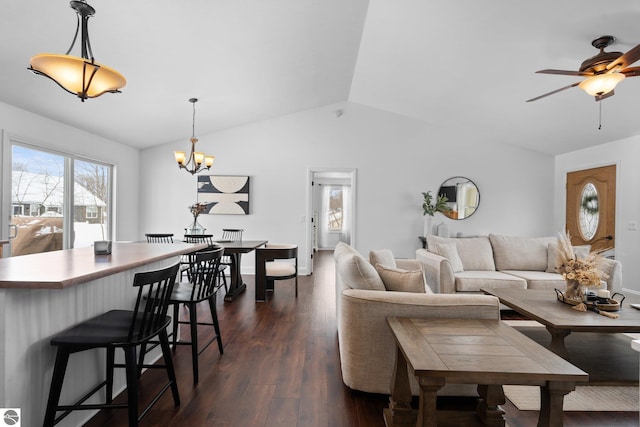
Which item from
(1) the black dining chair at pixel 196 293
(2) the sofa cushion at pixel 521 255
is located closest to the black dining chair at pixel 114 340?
(1) the black dining chair at pixel 196 293

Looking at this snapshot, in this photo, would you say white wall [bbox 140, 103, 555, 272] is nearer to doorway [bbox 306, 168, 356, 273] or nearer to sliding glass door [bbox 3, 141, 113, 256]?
sliding glass door [bbox 3, 141, 113, 256]

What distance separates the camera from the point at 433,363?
4.48 ft

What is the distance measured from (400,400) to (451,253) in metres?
2.60

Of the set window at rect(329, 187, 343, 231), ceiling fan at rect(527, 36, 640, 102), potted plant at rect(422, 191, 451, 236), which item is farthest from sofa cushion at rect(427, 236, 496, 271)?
window at rect(329, 187, 343, 231)

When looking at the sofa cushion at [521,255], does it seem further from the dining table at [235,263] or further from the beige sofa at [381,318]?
the dining table at [235,263]

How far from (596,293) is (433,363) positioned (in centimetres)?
228

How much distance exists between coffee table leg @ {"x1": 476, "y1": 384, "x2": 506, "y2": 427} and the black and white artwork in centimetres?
512

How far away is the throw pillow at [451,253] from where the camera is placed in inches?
159

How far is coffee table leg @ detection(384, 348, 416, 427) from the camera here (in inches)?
69.4

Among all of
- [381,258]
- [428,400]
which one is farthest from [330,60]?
[428,400]

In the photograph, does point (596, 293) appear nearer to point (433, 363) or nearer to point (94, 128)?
point (433, 363)

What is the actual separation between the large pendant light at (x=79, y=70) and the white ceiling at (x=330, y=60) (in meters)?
0.99

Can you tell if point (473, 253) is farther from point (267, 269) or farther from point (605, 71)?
point (267, 269)

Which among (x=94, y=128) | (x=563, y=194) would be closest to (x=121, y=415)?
(x=94, y=128)
